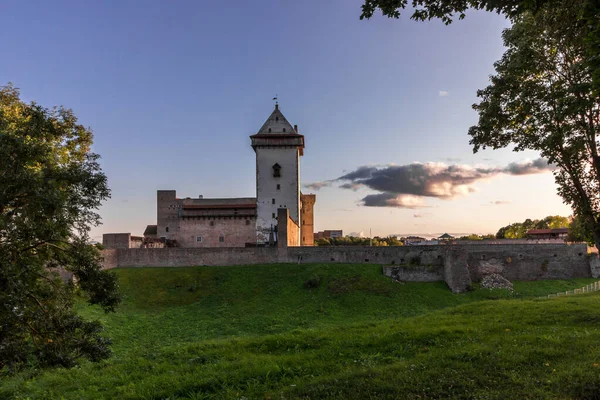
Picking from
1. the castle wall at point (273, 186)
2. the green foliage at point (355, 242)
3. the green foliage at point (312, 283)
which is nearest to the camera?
the green foliage at point (312, 283)

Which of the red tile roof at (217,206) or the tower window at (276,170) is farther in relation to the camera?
the red tile roof at (217,206)

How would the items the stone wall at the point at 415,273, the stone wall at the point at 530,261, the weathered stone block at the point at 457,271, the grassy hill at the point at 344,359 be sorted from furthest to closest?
the stone wall at the point at 530,261
the stone wall at the point at 415,273
the weathered stone block at the point at 457,271
the grassy hill at the point at 344,359

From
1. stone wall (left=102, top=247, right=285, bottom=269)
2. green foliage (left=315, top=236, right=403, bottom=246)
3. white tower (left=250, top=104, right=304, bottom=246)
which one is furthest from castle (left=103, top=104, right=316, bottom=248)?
green foliage (left=315, top=236, right=403, bottom=246)

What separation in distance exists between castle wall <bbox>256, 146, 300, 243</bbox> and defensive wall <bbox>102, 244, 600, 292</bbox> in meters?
11.9

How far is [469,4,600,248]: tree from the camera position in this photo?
1016 cm

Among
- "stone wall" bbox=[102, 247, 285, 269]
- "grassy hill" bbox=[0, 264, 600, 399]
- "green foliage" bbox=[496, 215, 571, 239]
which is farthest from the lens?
"green foliage" bbox=[496, 215, 571, 239]

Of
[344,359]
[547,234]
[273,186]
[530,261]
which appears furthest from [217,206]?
[547,234]

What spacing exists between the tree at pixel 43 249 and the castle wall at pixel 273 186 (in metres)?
34.6

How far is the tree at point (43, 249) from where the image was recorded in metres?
7.41

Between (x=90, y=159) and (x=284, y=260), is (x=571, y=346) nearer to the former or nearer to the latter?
(x=90, y=159)

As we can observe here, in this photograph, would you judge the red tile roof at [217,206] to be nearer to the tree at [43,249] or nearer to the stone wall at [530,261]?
the stone wall at [530,261]

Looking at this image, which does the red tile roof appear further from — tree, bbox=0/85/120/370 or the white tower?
tree, bbox=0/85/120/370

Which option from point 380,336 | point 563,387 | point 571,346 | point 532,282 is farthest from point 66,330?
point 532,282

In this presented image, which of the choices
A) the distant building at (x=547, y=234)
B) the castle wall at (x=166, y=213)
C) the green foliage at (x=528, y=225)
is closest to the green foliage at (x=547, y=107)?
the castle wall at (x=166, y=213)
